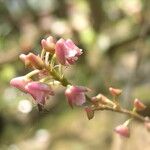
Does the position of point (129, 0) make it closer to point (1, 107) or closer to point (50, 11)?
point (50, 11)

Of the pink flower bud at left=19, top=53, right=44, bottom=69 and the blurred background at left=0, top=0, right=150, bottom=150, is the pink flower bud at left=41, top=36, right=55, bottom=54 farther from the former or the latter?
the blurred background at left=0, top=0, right=150, bottom=150

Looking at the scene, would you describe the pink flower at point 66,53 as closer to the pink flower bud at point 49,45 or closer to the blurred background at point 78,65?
the pink flower bud at point 49,45

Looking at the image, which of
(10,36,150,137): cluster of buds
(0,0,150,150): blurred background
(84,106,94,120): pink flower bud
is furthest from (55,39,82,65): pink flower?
(0,0,150,150): blurred background

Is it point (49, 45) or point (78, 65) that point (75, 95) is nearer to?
point (49, 45)

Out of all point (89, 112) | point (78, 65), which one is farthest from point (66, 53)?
point (78, 65)

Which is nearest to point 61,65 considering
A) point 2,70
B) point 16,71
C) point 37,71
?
point 37,71
